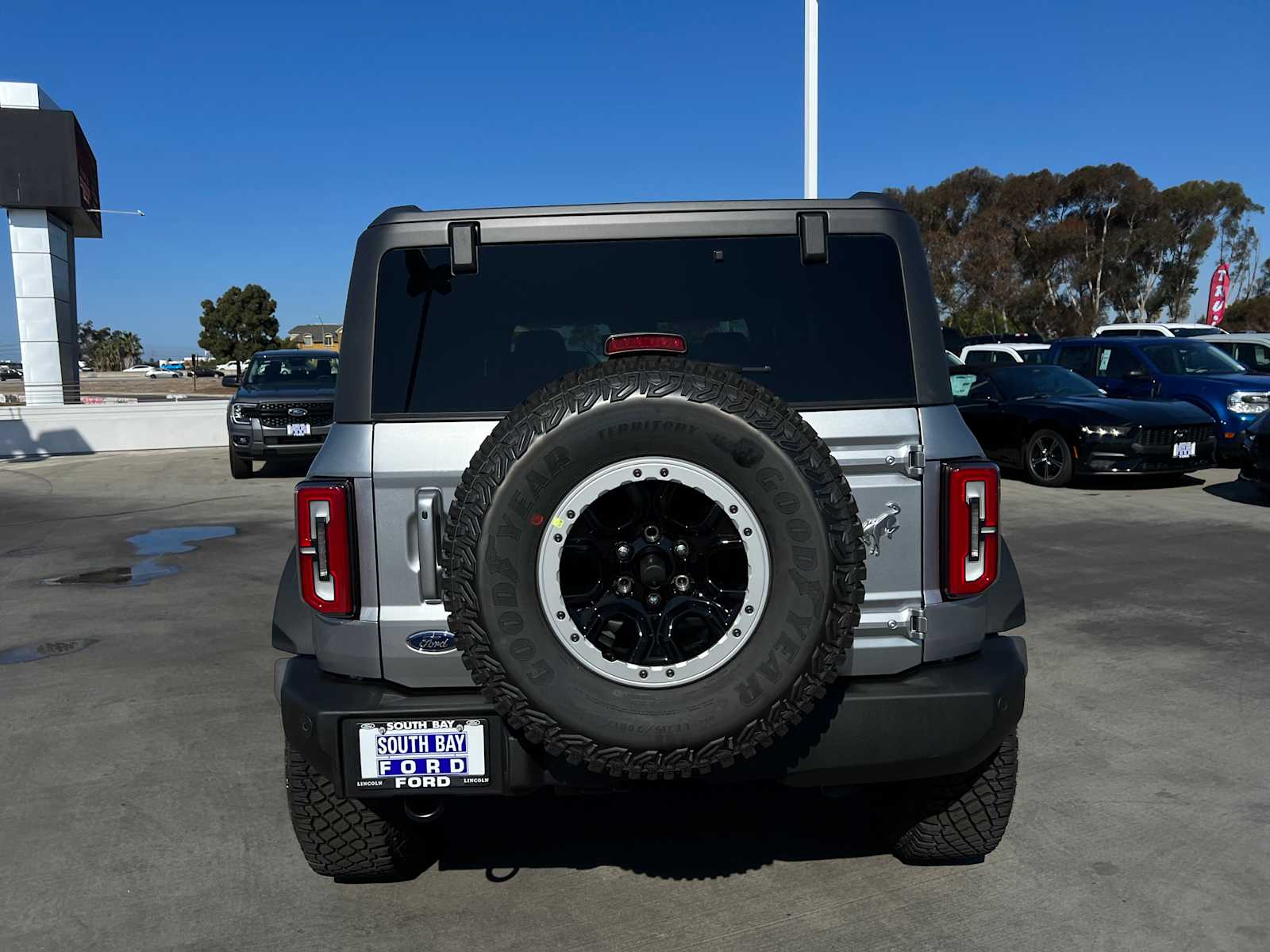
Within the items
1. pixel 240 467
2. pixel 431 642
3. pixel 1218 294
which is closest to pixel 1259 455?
pixel 431 642

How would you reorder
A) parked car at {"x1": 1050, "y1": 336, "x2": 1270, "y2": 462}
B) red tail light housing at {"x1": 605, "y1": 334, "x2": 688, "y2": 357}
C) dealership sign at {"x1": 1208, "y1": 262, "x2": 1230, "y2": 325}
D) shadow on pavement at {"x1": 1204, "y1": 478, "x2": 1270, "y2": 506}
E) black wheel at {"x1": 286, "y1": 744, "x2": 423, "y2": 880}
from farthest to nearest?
dealership sign at {"x1": 1208, "y1": 262, "x2": 1230, "y2": 325}, parked car at {"x1": 1050, "y1": 336, "x2": 1270, "y2": 462}, shadow on pavement at {"x1": 1204, "y1": 478, "x2": 1270, "y2": 506}, black wheel at {"x1": 286, "y1": 744, "x2": 423, "y2": 880}, red tail light housing at {"x1": 605, "y1": 334, "x2": 688, "y2": 357}

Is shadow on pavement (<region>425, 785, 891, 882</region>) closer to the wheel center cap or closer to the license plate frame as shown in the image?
the license plate frame

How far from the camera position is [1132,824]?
3670mm

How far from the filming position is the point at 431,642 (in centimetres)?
286

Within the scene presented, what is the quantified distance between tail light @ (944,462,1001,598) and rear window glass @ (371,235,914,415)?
26 cm

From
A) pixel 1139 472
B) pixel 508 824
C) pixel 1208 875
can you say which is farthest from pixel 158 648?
pixel 1139 472

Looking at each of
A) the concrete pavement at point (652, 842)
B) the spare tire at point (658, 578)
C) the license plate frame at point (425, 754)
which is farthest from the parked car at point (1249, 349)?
the license plate frame at point (425, 754)

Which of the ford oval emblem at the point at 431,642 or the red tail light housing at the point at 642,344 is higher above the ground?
the red tail light housing at the point at 642,344

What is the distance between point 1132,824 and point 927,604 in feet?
4.63

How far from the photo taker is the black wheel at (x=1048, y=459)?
12273mm

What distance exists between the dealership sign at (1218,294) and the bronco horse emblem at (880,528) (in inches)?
1357

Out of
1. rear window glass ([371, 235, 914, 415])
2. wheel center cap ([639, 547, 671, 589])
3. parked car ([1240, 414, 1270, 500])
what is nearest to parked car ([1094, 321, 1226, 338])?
parked car ([1240, 414, 1270, 500])

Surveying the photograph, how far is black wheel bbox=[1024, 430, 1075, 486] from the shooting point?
1227 cm

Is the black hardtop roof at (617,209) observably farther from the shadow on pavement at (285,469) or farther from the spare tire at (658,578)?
the shadow on pavement at (285,469)
